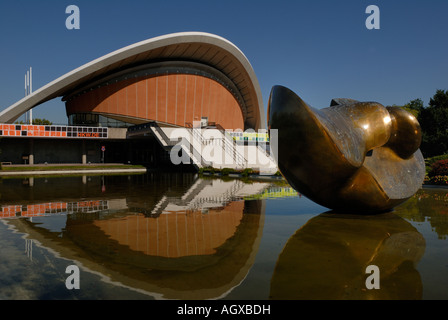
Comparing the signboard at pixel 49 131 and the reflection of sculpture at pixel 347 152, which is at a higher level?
the signboard at pixel 49 131

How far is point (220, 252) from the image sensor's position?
591 centimetres

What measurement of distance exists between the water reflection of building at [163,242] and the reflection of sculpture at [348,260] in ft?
2.45

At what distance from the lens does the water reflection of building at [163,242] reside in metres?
4.53

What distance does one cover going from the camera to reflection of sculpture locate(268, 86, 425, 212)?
23.6 ft

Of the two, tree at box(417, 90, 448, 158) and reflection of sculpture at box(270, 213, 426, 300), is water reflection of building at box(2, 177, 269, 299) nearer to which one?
reflection of sculpture at box(270, 213, 426, 300)

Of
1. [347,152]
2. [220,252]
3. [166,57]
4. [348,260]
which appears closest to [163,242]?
[220,252]

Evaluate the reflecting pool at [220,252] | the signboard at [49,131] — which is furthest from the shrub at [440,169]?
the signboard at [49,131]

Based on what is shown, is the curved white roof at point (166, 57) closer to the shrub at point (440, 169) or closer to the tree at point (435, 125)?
the tree at point (435, 125)

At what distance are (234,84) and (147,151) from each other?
22660 mm

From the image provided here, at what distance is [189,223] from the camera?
8289 mm

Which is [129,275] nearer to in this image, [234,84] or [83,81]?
[83,81]

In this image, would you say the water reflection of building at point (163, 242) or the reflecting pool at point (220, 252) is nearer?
the reflecting pool at point (220, 252)
